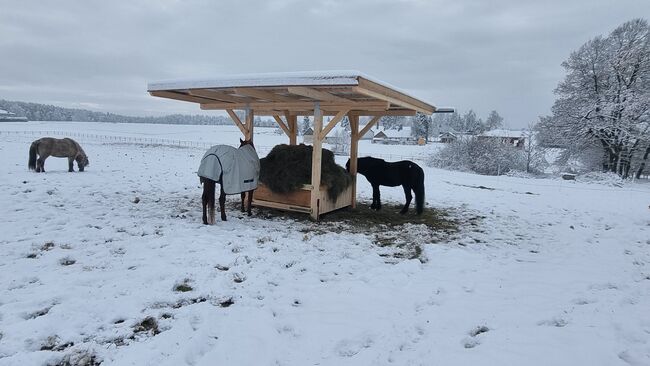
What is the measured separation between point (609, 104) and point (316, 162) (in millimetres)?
19572

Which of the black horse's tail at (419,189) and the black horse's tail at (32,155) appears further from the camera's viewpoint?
the black horse's tail at (32,155)

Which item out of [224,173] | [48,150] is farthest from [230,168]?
[48,150]

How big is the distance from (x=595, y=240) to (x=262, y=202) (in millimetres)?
6042

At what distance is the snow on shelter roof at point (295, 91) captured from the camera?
195 inches

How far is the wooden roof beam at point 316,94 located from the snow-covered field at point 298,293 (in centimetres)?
224

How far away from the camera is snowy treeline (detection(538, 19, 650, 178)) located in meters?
17.9

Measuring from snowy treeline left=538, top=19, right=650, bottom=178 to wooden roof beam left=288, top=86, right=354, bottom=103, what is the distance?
61.2 ft

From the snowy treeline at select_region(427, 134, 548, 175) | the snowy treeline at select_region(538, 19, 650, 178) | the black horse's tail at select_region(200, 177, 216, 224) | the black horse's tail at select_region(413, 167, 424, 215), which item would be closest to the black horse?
the black horse's tail at select_region(413, 167, 424, 215)

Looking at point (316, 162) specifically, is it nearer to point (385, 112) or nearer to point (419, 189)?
point (419, 189)

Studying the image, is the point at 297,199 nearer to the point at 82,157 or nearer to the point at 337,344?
the point at 337,344

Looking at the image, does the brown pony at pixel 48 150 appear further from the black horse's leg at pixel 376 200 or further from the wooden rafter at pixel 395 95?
the wooden rafter at pixel 395 95

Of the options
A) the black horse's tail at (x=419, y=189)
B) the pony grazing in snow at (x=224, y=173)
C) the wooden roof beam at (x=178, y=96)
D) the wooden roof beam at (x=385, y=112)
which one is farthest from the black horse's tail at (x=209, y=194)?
the black horse's tail at (x=419, y=189)

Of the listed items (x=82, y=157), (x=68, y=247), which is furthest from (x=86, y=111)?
(x=68, y=247)

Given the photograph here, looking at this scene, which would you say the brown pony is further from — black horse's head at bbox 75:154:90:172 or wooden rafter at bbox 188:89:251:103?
wooden rafter at bbox 188:89:251:103
